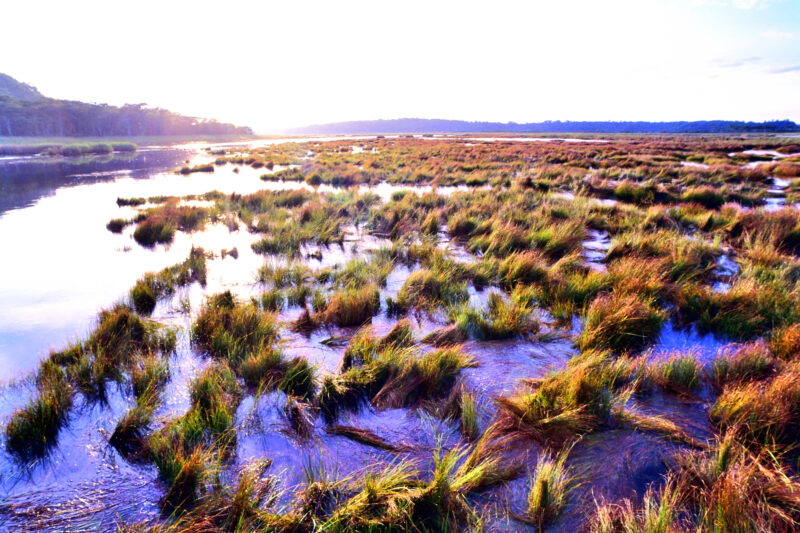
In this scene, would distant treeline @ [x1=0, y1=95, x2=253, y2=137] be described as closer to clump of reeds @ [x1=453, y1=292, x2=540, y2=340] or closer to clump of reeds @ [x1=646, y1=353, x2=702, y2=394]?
clump of reeds @ [x1=453, y1=292, x2=540, y2=340]

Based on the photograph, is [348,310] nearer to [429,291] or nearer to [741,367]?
[429,291]

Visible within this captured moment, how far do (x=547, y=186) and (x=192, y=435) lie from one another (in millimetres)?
15507

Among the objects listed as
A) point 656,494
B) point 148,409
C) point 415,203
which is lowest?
point 656,494

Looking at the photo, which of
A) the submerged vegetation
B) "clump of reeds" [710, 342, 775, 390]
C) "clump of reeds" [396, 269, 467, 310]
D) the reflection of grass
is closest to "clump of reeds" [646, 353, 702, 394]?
the submerged vegetation

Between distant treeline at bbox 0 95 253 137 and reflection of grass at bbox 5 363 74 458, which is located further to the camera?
distant treeline at bbox 0 95 253 137

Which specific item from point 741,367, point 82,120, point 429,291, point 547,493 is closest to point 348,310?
point 429,291

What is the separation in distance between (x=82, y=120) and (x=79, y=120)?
0.81 meters

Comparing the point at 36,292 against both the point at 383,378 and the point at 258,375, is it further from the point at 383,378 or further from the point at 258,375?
the point at 383,378

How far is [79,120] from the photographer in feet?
254

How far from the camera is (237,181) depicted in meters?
19.2

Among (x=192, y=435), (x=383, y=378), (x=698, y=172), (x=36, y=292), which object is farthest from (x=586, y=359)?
(x=698, y=172)

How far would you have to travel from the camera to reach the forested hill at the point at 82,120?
6700cm

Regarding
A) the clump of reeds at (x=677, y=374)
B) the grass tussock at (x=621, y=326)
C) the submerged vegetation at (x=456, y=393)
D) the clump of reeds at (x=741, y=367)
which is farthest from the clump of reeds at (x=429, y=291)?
the clump of reeds at (x=741, y=367)

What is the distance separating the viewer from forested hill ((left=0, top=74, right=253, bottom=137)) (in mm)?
67000
